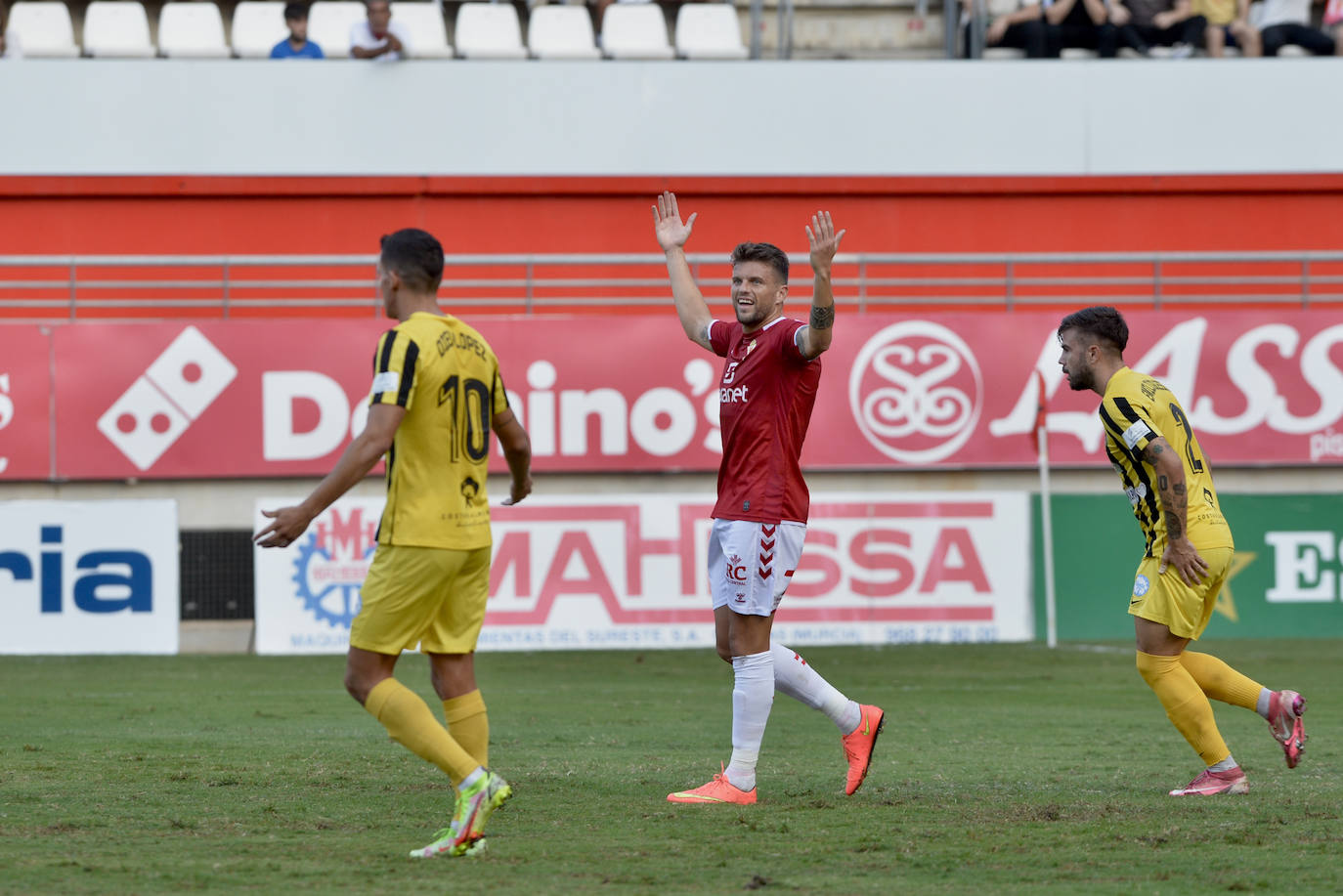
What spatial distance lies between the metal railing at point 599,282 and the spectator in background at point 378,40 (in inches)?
89.3

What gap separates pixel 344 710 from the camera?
392 inches

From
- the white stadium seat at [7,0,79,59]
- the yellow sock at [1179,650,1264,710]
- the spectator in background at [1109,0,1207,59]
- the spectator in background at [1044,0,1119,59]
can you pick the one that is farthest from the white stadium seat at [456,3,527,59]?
the yellow sock at [1179,650,1264,710]

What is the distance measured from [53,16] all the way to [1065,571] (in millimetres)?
12764

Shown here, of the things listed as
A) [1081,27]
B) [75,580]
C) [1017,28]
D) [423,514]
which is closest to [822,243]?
[423,514]

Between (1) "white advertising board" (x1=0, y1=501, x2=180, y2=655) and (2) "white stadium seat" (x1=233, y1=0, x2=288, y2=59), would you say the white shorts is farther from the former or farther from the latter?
(2) "white stadium seat" (x1=233, y1=0, x2=288, y2=59)

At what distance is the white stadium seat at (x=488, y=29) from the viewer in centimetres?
1872

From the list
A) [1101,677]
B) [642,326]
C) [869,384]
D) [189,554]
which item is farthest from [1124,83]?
[189,554]

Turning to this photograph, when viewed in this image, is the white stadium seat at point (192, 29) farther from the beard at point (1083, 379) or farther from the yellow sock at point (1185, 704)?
the yellow sock at point (1185, 704)

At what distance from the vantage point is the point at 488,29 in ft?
61.8

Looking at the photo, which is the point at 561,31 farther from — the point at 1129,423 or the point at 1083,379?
the point at 1129,423

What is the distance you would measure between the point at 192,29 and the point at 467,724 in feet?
49.1

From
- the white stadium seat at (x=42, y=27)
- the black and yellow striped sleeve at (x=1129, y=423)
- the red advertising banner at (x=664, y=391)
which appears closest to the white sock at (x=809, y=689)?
the black and yellow striped sleeve at (x=1129, y=423)

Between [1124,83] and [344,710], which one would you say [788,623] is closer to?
[344,710]

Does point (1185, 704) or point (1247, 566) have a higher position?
point (1185, 704)
